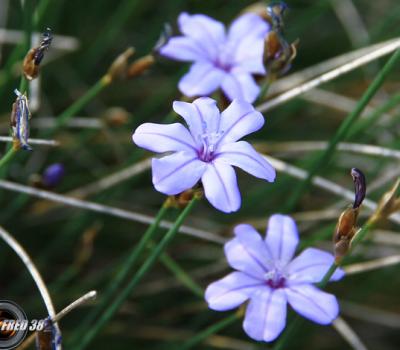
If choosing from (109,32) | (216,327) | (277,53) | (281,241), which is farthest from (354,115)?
(109,32)

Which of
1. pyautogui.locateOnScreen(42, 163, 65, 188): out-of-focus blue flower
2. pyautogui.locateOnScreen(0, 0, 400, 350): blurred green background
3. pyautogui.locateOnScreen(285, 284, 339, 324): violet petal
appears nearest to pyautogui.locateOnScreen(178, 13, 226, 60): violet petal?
pyautogui.locateOnScreen(0, 0, 400, 350): blurred green background

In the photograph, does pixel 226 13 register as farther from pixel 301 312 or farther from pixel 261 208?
pixel 301 312

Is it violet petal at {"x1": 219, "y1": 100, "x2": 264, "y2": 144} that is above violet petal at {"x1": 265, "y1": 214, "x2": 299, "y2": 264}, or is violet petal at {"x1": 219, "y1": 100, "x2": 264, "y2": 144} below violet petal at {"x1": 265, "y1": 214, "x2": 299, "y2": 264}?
above

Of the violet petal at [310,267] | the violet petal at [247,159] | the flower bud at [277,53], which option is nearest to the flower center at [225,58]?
the flower bud at [277,53]

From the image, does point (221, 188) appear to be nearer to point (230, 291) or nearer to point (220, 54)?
point (230, 291)

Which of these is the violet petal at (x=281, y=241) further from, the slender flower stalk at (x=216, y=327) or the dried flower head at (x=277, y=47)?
the dried flower head at (x=277, y=47)

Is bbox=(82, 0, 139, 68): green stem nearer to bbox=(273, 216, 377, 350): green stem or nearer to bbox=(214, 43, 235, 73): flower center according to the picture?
bbox=(214, 43, 235, 73): flower center

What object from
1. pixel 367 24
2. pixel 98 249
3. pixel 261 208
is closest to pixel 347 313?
pixel 261 208
